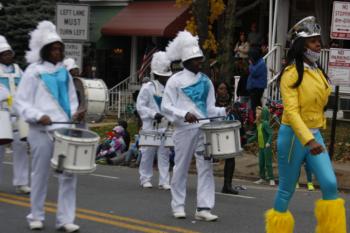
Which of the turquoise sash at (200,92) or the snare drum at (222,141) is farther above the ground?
the turquoise sash at (200,92)

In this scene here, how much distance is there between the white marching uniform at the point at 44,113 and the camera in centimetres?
823

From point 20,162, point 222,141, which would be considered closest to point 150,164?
point 20,162

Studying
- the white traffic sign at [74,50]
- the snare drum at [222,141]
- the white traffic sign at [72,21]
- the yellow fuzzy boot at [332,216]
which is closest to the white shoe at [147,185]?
the snare drum at [222,141]

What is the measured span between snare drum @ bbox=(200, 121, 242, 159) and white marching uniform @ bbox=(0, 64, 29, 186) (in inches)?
123

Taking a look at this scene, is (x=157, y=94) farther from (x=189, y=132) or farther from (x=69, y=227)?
(x=69, y=227)

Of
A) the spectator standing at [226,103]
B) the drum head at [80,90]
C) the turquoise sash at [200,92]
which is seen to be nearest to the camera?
the turquoise sash at [200,92]

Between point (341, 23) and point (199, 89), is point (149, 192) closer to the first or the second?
point (199, 89)

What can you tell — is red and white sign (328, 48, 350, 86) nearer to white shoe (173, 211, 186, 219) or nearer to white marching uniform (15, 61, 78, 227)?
white shoe (173, 211, 186, 219)

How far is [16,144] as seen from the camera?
11.4 metres

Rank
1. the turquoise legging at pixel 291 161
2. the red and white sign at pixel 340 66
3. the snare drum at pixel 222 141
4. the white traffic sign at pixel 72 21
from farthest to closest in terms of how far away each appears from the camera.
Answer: the white traffic sign at pixel 72 21
the red and white sign at pixel 340 66
the snare drum at pixel 222 141
the turquoise legging at pixel 291 161

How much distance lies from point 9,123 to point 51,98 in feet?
6.71

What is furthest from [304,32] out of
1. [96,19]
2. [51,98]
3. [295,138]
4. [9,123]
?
[96,19]

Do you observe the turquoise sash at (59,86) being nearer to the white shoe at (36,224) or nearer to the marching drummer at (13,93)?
the white shoe at (36,224)

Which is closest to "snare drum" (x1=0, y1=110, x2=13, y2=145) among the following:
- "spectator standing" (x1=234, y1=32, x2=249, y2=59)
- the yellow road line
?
the yellow road line
